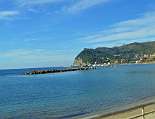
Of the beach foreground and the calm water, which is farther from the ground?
the beach foreground

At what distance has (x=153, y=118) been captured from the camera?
17.3 metres

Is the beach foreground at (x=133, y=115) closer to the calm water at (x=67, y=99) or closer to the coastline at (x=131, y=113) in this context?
Answer: the coastline at (x=131, y=113)

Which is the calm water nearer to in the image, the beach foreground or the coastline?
the coastline

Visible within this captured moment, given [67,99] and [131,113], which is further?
[67,99]

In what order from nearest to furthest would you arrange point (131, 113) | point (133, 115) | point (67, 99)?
point (133, 115), point (131, 113), point (67, 99)

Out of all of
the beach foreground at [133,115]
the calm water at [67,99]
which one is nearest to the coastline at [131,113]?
the beach foreground at [133,115]

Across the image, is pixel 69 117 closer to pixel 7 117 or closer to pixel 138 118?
pixel 7 117

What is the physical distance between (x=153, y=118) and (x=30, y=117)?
14.7 meters

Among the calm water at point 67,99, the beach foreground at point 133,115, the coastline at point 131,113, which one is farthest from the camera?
the calm water at point 67,99

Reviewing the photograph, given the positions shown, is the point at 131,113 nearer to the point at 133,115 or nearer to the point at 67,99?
the point at 133,115

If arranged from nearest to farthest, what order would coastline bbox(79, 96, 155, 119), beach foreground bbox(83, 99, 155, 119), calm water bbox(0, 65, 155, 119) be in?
beach foreground bbox(83, 99, 155, 119) → coastline bbox(79, 96, 155, 119) → calm water bbox(0, 65, 155, 119)

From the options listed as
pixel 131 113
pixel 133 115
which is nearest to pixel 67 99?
pixel 131 113

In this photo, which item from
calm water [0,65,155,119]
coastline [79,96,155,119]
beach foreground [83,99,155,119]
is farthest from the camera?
calm water [0,65,155,119]

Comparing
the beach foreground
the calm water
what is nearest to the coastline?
the beach foreground
